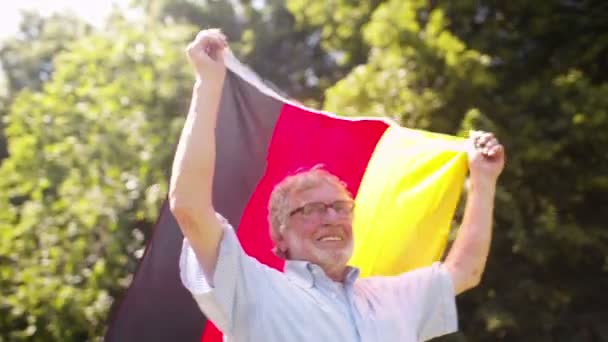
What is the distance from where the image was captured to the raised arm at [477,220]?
102 inches

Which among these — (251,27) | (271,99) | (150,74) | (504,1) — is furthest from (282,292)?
(251,27)

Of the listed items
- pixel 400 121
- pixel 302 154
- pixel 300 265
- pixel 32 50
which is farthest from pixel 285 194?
pixel 32 50

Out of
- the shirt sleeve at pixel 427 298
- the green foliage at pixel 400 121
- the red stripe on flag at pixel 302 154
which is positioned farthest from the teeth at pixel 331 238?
the green foliage at pixel 400 121

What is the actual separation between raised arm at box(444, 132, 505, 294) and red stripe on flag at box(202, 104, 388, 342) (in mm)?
511

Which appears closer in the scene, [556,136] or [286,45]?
[556,136]

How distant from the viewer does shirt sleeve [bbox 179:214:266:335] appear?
1988 mm

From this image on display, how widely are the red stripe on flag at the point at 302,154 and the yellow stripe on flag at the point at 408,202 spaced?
8cm

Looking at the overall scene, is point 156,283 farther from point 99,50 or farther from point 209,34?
point 99,50

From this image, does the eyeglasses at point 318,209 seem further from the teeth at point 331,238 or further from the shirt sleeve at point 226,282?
the shirt sleeve at point 226,282

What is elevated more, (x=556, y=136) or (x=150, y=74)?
(x=150, y=74)

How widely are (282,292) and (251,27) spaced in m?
8.79

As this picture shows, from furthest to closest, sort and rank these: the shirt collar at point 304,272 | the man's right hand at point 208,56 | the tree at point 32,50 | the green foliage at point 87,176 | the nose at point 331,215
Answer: the tree at point 32,50 < the green foliage at point 87,176 < the nose at point 331,215 < the shirt collar at point 304,272 < the man's right hand at point 208,56

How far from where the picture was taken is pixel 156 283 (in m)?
2.66

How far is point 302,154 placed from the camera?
9.89ft
